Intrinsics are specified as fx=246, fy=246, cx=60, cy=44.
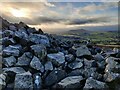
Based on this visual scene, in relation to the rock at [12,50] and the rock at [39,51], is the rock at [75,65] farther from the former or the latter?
the rock at [12,50]

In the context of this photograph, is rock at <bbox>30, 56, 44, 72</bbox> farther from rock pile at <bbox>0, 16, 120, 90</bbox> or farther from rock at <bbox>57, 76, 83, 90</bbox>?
rock at <bbox>57, 76, 83, 90</bbox>

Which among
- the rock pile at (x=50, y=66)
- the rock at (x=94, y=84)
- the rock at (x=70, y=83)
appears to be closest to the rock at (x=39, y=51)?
the rock pile at (x=50, y=66)

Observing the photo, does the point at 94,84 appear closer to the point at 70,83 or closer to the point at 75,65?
the point at 70,83

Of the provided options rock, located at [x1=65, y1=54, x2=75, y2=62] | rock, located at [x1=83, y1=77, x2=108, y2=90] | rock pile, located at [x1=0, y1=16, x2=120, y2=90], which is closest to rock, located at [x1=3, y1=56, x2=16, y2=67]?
rock pile, located at [x1=0, y1=16, x2=120, y2=90]

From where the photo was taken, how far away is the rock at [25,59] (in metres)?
9.73

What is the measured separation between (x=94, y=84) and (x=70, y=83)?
0.81 m

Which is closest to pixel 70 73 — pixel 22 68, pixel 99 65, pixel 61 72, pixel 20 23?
pixel 61 72

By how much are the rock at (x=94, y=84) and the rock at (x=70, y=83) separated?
1.30 ft

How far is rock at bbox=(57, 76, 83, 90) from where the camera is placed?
8.32 metres

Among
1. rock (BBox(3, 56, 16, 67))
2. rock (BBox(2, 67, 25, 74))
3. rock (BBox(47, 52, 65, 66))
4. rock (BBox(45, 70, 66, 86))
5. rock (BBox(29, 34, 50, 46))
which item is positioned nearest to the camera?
rock (BBox(45, 70, 66, 86))

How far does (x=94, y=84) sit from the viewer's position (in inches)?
324

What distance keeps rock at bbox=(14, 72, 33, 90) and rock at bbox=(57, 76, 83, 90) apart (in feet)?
3.25

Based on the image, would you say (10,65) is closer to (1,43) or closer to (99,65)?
(1,43)

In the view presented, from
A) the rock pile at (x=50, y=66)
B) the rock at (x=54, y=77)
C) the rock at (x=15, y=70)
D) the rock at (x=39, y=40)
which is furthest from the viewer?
the rock at (x=39, y=40)
